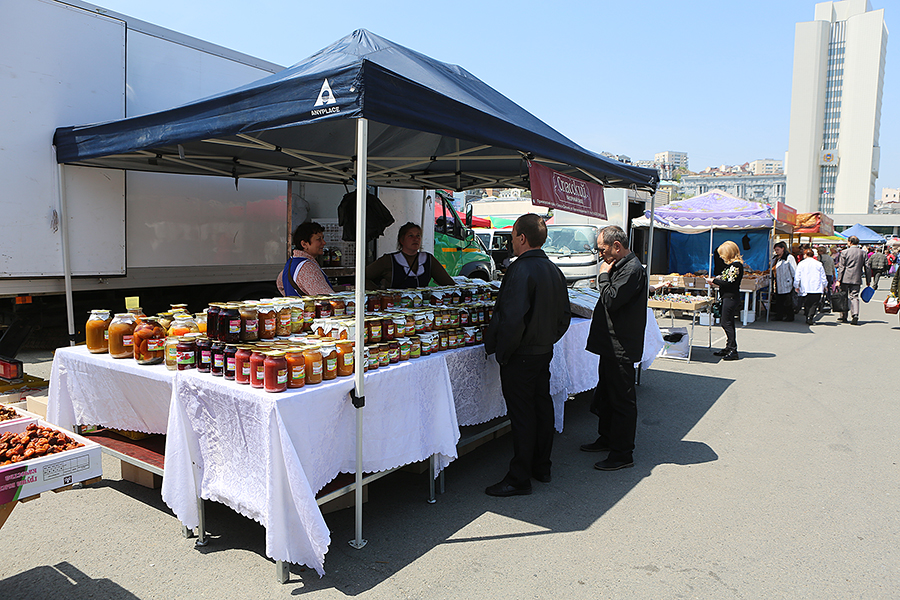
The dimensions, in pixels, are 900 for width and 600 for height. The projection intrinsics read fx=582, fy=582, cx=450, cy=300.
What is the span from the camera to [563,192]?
4.98 meters

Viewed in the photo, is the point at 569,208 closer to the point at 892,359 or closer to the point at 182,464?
the point at 182,464

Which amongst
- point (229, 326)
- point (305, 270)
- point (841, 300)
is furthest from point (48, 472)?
point (841, 300)

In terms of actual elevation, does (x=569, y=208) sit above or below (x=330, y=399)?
above

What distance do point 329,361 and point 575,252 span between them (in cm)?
1231

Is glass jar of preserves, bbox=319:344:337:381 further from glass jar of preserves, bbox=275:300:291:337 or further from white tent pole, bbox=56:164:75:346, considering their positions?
white tent pole, bbox=56:164:75:346

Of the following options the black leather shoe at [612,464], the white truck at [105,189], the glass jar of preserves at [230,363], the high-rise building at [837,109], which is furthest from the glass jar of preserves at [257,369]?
the high-rise building at [837,109]

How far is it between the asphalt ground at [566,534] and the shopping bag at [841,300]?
933cm

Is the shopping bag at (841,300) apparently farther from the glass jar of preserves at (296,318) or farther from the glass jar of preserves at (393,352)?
the glass jar of preserves at (296,318)

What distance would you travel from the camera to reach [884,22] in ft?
287

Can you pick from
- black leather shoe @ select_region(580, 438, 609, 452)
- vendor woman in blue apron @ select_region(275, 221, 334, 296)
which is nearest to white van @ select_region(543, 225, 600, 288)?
black leather shoe @ select_region(580, 438, 609, 452)

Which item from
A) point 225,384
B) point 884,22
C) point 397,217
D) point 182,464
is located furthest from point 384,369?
point 884,22

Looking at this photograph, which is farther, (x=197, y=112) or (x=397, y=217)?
(x=397, y=217)

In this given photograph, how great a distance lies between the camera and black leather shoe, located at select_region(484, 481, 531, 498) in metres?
3.89

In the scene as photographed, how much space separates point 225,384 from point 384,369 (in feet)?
2.83
